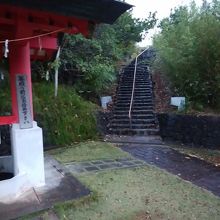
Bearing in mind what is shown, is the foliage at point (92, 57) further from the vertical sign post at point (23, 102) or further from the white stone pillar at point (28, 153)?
the white stone pillar at point (28, 153)

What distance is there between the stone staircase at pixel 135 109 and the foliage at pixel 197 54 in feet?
4.51

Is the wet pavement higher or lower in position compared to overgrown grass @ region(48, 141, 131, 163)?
lower

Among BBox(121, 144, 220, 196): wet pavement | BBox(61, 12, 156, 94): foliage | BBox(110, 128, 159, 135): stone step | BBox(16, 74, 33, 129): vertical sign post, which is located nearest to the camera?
BBox(16, 74, 33, 129): vertical sign post

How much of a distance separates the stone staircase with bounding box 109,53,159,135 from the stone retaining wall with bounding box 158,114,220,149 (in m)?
0.44

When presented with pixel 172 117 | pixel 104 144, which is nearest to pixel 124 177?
pixel 104 144

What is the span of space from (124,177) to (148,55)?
13.7 meters

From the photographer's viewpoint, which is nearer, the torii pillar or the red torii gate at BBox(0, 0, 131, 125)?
the red torii gate at BBox(0, 0, 131, 125)

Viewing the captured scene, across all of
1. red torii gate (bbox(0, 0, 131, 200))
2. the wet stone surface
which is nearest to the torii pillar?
red torii gate (bbox(0, 0, 131, 200))

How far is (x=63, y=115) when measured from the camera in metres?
8.91

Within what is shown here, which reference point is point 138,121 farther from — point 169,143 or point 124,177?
point 124,177

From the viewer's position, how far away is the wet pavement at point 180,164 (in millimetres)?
5672

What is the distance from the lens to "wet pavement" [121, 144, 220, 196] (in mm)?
5672

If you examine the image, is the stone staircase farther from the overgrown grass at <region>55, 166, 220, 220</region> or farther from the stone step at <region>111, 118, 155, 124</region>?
the overgrown grass at <region>55, 166, 220, 220</region>

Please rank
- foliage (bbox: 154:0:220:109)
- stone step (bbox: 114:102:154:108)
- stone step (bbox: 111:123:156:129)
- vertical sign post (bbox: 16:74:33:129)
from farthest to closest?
1. stone step (bbox: 114:102:154:108)
2. stone step (bbox: 111:123:156:129)
3. foliage (bbox: 154:0:220:109)
4. vertical sign post (bbox: 16:74:33:129)
